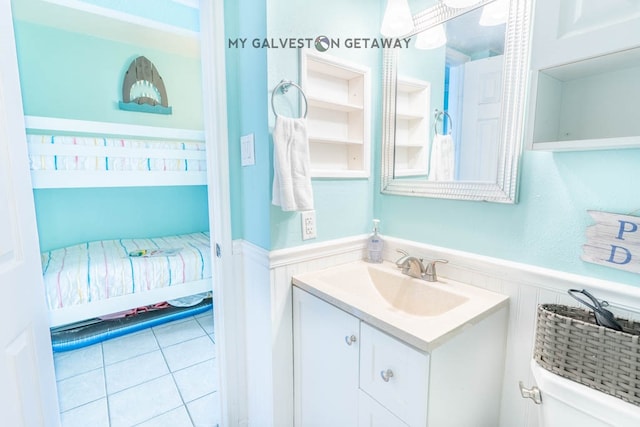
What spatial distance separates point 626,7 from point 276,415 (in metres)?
1.68

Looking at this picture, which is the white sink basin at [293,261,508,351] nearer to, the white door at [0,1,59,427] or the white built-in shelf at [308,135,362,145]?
the white built-in shelf at [308,135,362,145]

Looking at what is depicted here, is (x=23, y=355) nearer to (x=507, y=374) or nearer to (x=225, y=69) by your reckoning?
(x=225, y=69)

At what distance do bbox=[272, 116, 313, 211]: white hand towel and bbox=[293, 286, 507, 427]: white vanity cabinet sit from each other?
0.38 m

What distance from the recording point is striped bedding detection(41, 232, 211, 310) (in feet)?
6.56

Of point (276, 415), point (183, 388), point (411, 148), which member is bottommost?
point (183, 388)

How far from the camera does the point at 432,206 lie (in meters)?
1.26

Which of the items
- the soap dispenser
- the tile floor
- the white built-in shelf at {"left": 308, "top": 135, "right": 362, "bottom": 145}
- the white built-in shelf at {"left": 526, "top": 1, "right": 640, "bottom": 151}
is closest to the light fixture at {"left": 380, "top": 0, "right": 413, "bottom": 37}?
the white built-in shelf at {"left": 308, "top": 135, "right": 362, "bottom": 145}

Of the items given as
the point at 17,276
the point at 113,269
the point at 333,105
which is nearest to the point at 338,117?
the point at 333,105

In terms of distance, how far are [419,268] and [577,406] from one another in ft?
1.90

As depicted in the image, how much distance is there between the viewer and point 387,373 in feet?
2.82

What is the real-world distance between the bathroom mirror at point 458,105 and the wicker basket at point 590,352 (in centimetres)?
41

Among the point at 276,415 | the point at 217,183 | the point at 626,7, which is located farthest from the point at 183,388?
the point at 626,7

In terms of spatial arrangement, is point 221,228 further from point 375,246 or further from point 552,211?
point 552,211

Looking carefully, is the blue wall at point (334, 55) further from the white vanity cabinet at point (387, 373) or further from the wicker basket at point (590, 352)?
the wicker basket at point (590, 352)
